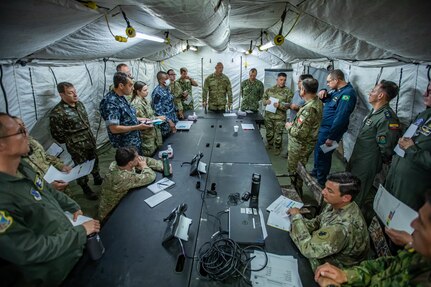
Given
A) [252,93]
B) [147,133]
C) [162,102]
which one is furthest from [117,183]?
[252,93]

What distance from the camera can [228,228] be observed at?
157 centimetres

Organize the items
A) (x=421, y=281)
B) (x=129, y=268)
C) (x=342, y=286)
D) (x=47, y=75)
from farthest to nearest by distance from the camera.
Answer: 1. (x=47, y=75)
2. (x=129, y=268)
3. (x=342, y=286)
4. (x=421, y=281)

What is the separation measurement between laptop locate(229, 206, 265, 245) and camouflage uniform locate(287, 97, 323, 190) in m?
1.41

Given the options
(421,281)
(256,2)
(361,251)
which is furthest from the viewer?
(256,2)

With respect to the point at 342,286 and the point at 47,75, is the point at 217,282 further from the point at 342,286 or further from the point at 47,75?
the point at 47,75

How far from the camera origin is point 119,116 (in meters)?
2.69

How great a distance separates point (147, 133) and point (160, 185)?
1331mm

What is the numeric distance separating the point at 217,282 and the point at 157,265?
0.38m

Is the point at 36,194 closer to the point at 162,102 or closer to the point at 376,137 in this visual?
the point at 162,102

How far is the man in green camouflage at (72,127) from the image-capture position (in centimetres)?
284

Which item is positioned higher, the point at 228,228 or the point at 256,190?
the point at 256,190

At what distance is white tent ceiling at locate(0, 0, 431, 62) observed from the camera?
1383mm

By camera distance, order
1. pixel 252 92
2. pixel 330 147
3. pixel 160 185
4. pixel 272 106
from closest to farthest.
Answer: pixel 160 185
pixel 330 147
pixel 272 106
pixel 252 92

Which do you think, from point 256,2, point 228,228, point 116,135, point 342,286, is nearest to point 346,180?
point 342,286
